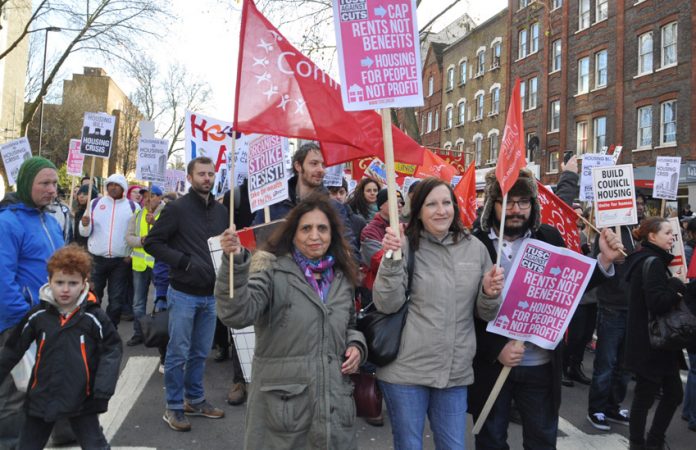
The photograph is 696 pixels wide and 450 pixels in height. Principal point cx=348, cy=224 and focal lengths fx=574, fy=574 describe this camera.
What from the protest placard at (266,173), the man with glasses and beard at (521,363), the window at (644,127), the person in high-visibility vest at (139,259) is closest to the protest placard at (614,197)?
the man with glasses and beard at (521,363)

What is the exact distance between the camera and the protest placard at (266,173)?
13.6 feet

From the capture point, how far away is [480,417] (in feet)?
10.4

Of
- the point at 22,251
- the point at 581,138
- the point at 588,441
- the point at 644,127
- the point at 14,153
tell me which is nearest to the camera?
the point at 22,251

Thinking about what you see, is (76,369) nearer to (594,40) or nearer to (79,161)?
(79,161)

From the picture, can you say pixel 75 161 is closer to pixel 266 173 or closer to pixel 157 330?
pixel 157 330

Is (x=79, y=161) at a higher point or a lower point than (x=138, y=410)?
higher

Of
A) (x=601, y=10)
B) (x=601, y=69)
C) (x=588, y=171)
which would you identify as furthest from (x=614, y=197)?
(x=601, y=10)

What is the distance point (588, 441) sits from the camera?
4.68 meters

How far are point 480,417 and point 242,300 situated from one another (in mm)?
1530

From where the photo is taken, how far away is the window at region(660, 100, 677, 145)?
22805 millimetres

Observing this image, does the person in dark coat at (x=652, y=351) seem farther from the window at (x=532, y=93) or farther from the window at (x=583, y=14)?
the window at (x=532, y=93)

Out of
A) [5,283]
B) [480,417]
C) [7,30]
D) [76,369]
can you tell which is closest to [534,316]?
[480,417]

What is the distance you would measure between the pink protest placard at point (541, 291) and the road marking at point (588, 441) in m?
1.86

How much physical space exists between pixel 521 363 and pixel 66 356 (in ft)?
8.38
